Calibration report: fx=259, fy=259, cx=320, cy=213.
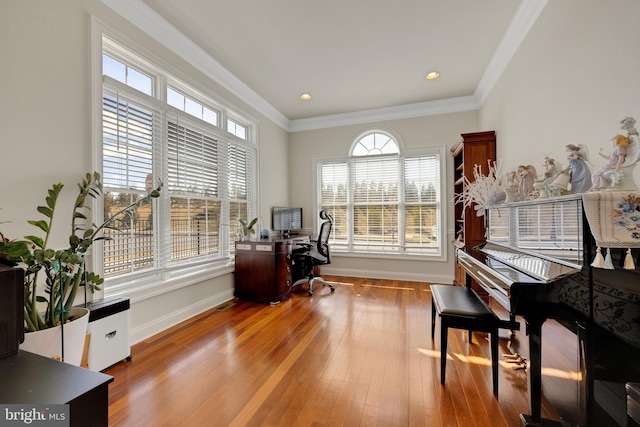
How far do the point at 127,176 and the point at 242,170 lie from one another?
1.68 metres

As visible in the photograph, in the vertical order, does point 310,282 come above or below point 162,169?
below

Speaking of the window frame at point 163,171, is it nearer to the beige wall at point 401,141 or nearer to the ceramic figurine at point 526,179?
the beige wall at point 401,141

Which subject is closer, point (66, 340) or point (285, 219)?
point (66, 340)

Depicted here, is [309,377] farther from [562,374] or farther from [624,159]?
[624,159]

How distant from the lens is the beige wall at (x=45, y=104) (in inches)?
62.8

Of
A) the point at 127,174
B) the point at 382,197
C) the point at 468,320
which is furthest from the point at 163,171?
the point at 382,197

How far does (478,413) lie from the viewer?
1488mm

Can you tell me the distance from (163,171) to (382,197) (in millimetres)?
3389

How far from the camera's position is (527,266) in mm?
1532

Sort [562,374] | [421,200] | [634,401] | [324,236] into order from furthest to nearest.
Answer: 1. [421,200]
2. [324,236]
3. [562,374]
4. [634,401]

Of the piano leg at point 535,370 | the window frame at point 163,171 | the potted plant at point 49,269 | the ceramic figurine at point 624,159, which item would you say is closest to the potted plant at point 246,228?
the window frame at point 163,171

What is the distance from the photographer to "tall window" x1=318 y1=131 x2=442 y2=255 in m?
4.39

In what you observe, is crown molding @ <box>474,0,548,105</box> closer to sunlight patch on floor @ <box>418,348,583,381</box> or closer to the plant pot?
sunlight patch on floor @ <box>418,348,583,381</box>

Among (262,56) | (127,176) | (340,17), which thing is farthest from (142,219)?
(340,17)
